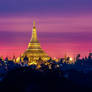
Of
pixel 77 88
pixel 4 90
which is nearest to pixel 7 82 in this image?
pixel 4 90

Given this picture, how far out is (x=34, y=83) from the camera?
227ft

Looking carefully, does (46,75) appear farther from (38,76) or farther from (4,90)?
(4,90)

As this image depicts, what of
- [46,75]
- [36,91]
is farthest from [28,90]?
[46,75]

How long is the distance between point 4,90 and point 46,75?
6008mm

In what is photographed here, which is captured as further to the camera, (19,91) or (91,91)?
(91,91)

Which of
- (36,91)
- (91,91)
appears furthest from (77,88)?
(36,91)

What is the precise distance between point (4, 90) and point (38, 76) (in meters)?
4.86

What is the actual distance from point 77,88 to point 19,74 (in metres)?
5.05

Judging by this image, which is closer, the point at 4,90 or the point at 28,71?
the point at 4,90

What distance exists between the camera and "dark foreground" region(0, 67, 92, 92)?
223 feet

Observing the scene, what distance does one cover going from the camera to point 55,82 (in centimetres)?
7062

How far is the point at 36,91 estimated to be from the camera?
66.8 metres

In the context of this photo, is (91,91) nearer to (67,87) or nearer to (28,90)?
(67,87)

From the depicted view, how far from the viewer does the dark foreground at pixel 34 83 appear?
68.0 metres
